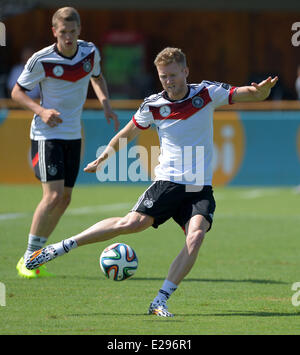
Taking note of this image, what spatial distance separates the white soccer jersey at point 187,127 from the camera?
7.98m

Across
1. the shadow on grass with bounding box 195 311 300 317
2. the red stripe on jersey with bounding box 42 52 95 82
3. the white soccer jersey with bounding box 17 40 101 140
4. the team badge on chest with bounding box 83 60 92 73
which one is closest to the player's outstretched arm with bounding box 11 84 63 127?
the white soccer jersey with bounding box 17 40 101 140

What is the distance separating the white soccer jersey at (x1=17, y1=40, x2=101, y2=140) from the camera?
952 centimetres

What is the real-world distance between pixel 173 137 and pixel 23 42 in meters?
22.2

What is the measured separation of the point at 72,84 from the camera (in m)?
9.77

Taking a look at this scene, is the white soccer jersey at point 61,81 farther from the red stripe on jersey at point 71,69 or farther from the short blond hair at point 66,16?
the short blond hair at point 66,16

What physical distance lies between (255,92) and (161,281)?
2.40 m

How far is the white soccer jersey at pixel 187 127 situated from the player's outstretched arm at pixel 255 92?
0.08 metres

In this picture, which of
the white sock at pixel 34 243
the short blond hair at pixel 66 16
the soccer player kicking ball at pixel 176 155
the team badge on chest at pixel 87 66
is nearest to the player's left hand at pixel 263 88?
the soccer player kicking ball at pixel 176 155

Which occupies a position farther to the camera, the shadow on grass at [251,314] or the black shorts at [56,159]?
the black shorts at [56,159]

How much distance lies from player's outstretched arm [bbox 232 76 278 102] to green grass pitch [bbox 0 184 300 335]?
1.84 metres

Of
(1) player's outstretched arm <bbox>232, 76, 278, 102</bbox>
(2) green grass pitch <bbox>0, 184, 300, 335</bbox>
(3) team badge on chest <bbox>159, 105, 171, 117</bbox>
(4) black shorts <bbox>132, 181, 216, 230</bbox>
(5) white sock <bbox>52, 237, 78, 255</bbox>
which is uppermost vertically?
(1) player's outstretched arm <bbox>232, 76, 278, 102</bbox>

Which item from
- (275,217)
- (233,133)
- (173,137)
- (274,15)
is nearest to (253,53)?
(274,15)

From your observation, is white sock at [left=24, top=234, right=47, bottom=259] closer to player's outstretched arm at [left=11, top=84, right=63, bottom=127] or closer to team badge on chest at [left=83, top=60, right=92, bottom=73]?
player's outstretched arm at [left=11, top=84, right=63, bottom=127]

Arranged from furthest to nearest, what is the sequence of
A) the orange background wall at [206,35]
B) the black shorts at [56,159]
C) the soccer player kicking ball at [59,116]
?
the orange background wall at [206,35] < the black shorts at [56,159] < the soccer player kicking ball at [59,116]
